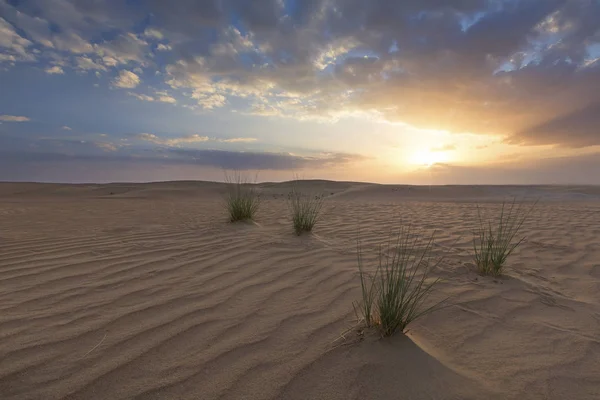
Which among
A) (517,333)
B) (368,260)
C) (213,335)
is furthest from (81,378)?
(368,260)

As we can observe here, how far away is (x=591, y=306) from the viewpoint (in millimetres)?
2467

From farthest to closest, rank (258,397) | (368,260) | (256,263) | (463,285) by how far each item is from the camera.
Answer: (368,260) → (256,263) → (463,285) → (258,397)

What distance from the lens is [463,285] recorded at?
2789 millimetres

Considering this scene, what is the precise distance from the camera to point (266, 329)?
1.97 m

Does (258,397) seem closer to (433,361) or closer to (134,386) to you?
(134,386)

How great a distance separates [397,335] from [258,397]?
80 cm

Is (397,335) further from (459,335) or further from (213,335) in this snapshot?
(213,335)

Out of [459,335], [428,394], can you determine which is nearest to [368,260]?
[459,335]

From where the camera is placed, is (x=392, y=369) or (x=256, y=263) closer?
(x=392, y=369)

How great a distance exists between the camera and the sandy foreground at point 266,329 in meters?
1.51

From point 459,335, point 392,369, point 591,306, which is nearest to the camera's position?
point 392,369

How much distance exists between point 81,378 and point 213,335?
0.61 metres

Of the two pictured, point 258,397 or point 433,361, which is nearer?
point 258,397

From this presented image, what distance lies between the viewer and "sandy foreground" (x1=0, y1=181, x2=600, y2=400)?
151cm
